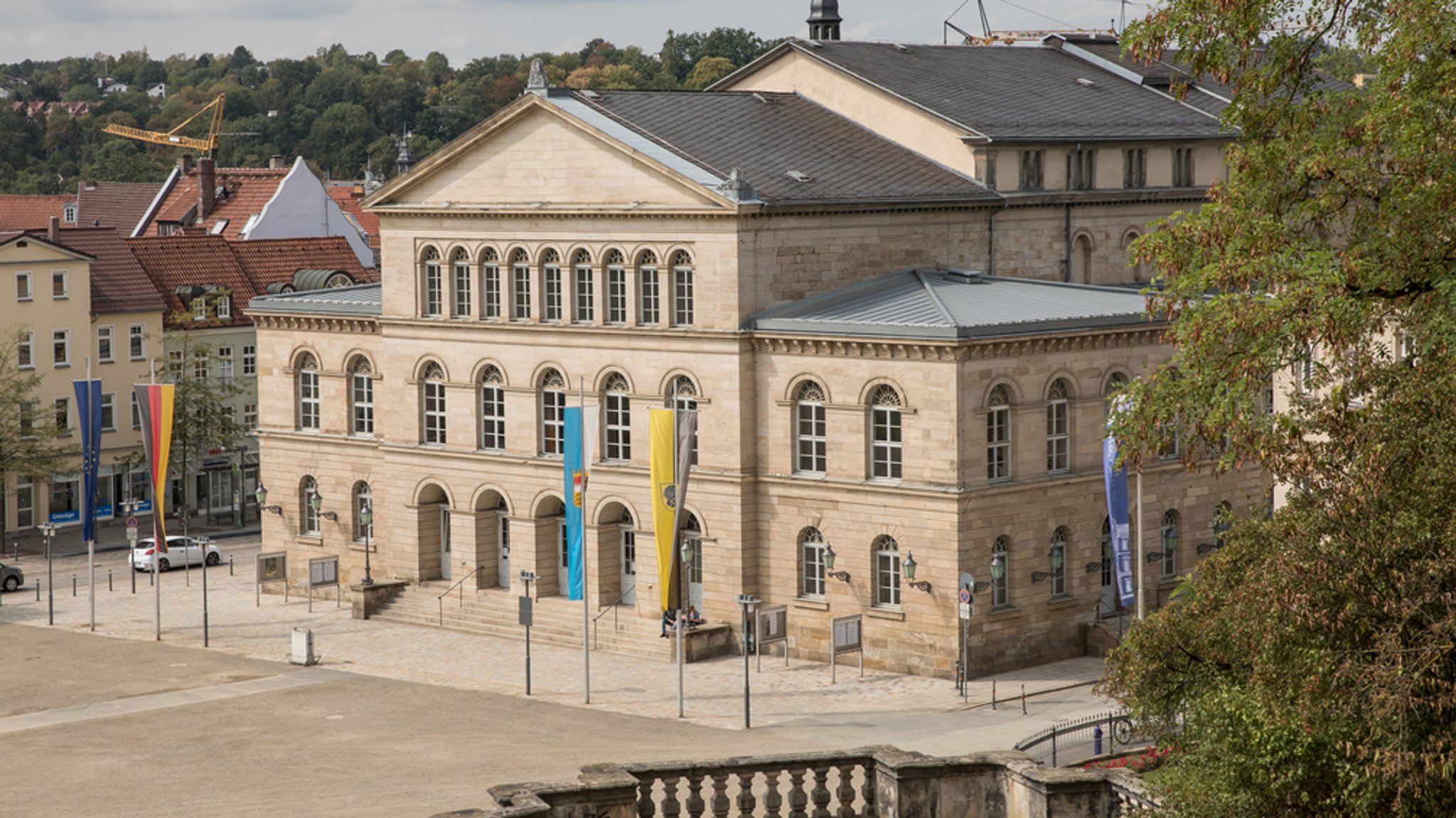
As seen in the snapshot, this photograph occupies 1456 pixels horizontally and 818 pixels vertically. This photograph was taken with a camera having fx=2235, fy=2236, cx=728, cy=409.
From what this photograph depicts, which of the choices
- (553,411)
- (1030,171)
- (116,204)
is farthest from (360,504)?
(116,204)

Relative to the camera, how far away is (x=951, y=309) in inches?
2114

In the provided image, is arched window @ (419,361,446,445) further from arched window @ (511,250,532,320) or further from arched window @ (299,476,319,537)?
arched window @ (299,476,319,537)

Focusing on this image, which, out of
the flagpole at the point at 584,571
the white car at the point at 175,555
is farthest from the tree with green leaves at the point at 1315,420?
the white car at the point at 175,555

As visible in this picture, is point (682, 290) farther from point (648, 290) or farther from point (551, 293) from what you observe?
point (551, 293)

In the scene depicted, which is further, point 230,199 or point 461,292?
point 230,199

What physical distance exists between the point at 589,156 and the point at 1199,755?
37.3 meters

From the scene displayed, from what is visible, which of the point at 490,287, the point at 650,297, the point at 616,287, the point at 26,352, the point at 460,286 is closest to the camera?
the point at 650,297

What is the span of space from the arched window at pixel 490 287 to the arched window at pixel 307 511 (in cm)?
1039

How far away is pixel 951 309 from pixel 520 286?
502 inches

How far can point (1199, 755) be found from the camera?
894 inches

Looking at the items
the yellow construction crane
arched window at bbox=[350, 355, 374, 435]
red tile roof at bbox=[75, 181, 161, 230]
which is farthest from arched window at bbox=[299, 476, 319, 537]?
the yellow construction crane

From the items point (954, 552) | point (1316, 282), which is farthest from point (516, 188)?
point (1316, 282)

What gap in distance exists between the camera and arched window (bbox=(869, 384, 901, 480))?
52.7 metres

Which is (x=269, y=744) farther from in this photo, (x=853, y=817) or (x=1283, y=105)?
(x=1283, y=105)
